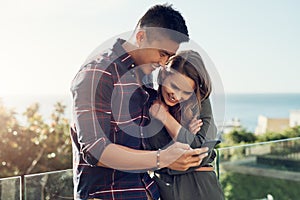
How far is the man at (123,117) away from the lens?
52.7 inches

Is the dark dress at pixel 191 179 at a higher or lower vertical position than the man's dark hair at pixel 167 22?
lower

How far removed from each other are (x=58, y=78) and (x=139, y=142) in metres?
8.32

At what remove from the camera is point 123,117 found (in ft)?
4.62

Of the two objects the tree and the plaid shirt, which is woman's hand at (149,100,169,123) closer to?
the plaid shirt

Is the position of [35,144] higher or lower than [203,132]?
lower

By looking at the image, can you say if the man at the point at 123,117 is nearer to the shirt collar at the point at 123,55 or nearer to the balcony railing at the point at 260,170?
→ the shirt collar at the point at 123,55

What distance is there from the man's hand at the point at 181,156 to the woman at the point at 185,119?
0.18 feet

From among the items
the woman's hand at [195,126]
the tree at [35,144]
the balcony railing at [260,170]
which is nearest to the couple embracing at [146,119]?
the woman's hand at [195,126]

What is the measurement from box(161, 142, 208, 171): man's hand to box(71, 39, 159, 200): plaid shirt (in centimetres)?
9

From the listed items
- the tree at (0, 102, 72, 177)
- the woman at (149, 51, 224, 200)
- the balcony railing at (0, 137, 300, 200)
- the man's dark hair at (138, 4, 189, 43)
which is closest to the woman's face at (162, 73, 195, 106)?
the woman at (149, 51, 224, 200)

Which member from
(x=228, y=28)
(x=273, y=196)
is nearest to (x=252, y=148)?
(x=273, y=196)

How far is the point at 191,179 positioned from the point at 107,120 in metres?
0.42

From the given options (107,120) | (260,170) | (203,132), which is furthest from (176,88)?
(260,170)

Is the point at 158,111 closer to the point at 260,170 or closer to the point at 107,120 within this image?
the point at 107,120
